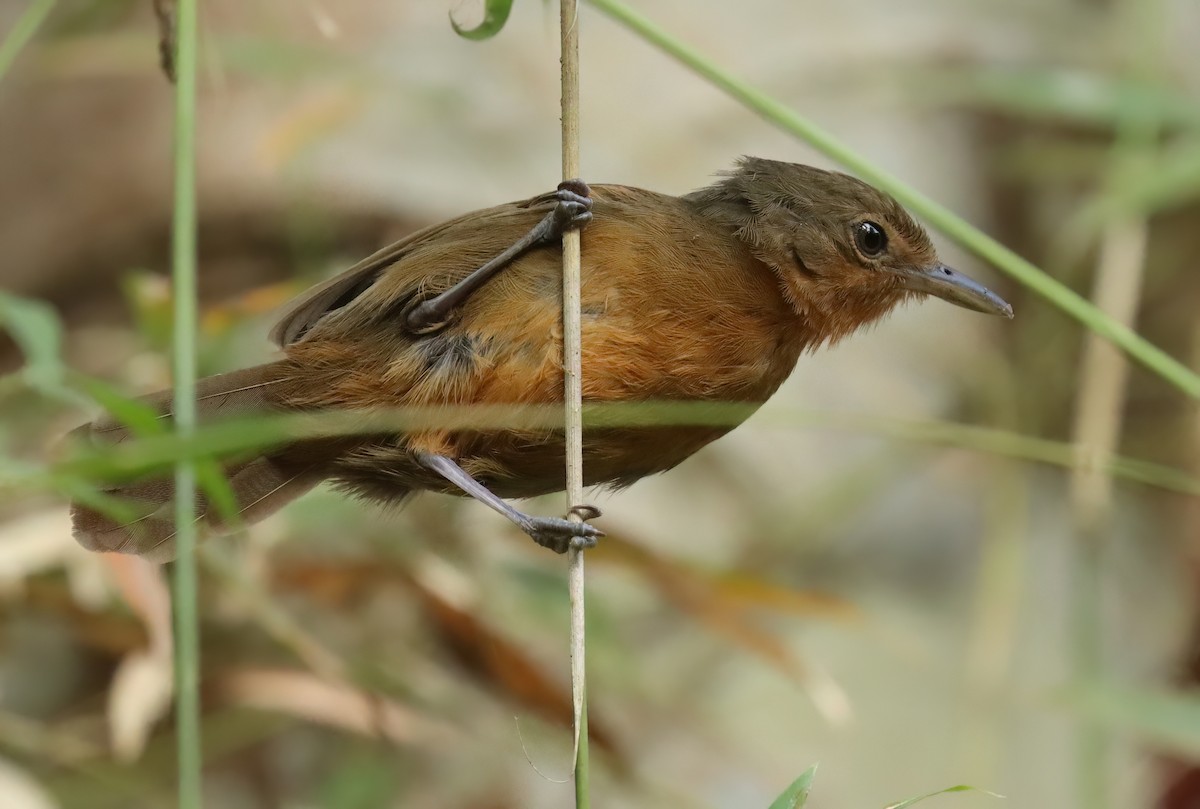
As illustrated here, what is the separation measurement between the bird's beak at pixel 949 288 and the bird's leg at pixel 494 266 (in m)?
0.68

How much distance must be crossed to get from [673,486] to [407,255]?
2536 millimetres

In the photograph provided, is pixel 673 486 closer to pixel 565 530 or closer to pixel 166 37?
pixel 565 530

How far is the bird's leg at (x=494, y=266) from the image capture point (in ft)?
7.25

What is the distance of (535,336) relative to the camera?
2.18 metres

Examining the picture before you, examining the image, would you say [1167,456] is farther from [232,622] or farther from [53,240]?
[53,240]

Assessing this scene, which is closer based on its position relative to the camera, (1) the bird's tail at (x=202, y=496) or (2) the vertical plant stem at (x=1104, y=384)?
(1) the bird's tail at (x=202, y=496)

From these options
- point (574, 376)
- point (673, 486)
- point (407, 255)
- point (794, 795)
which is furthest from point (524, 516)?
point (673, 486)

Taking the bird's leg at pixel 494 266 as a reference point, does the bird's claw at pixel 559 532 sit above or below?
below

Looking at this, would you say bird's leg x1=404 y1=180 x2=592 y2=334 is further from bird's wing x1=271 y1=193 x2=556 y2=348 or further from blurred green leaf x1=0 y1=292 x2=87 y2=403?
blurred green leaf x1=0 y1=292 x2=87 y2=403

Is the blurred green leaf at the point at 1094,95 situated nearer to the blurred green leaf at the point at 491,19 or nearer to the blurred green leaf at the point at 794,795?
the blurred green leaf at the point at 491,19

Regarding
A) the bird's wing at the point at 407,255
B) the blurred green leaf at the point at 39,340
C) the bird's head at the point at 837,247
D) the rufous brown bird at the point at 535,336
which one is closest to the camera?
the blurred green leaf at the point at 39,340

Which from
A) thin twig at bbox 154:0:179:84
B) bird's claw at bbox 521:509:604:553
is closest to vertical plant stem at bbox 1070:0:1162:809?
bird's claw at bbox 521:509:604:553

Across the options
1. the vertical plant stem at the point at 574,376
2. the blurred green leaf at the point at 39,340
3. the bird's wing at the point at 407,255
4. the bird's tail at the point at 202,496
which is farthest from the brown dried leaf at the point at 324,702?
the vertical plant stem at the point at 574,376

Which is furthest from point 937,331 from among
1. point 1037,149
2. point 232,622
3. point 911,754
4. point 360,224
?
point 232,622
